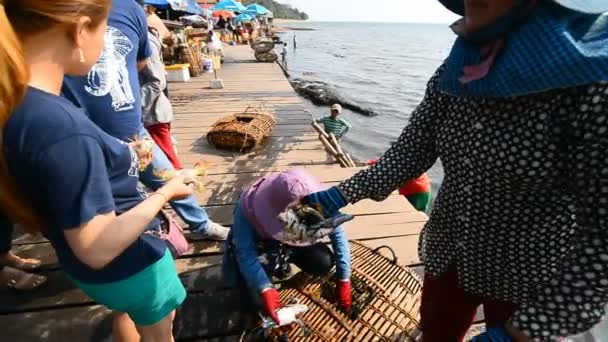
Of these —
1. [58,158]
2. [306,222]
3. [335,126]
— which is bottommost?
[335,126]

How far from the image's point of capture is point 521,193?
0.97 m

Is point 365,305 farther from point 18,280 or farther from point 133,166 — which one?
point 18,280

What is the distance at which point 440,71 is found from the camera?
1148 millimetres

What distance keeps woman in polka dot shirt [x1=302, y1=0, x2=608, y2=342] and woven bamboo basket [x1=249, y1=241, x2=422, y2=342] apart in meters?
0.56

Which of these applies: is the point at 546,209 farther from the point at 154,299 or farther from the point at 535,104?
the point at 154,299

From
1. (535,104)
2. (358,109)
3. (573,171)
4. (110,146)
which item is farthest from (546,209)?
(358,109)

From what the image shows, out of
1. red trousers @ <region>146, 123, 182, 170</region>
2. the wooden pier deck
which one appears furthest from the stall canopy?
red trousers @ <region>146, 123, 182, 170</region>

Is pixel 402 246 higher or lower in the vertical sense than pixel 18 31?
lower

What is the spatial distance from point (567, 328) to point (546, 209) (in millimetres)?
314

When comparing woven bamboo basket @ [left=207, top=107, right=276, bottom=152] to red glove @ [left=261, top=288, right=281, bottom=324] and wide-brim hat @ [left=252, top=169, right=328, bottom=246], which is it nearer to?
wide-brim hat @ [left=252, top=169, right=328, bottom=246]

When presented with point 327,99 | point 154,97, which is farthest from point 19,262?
point 327,99

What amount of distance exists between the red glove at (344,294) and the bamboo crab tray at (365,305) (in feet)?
0.09

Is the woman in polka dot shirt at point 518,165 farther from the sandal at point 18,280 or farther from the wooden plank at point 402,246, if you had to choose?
the sandal at point 18,280

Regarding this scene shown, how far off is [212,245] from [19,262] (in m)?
1.21
